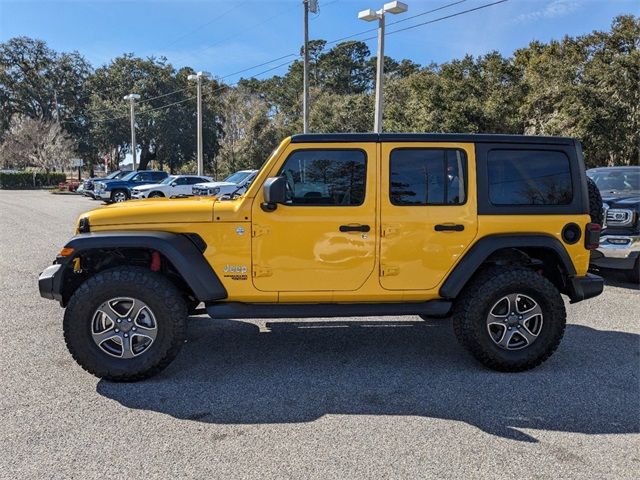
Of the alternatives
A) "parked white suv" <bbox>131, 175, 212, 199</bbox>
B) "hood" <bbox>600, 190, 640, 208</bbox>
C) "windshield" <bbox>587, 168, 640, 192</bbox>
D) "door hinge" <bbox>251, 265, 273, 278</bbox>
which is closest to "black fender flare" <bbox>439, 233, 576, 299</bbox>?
"door hinge" <bbox>251, 265, 273, 278</bbox>

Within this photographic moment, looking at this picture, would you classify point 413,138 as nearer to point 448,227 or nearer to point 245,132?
point 448,227

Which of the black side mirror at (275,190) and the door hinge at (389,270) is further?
the door hinge at (389,270)

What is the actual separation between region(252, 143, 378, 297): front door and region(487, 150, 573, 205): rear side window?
3.50 feet

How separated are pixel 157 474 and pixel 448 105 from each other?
24.8 m

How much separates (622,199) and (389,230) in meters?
5.19

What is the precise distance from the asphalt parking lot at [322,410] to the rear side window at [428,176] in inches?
57.6

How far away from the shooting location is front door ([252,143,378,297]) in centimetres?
392

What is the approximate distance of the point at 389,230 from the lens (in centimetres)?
400

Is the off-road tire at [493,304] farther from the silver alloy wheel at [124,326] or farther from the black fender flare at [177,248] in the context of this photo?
the silver alloy wheel at [124,326]

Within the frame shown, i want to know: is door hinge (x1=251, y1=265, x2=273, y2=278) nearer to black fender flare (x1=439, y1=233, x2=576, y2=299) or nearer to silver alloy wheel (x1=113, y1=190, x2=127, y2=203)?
black fender flare (x1=439, y1=233, x2=576, y2=299)

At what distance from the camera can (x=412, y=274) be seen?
407 centimetres

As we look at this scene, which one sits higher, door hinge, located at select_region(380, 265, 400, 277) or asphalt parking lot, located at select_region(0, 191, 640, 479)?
door hinge, located at select_region(380, 265, 400, 277)

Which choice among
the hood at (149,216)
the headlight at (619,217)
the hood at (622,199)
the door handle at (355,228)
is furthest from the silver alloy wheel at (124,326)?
the hood at (622,199)

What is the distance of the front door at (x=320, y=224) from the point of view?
392 centimetres
